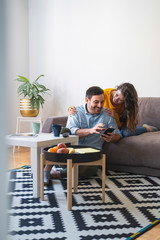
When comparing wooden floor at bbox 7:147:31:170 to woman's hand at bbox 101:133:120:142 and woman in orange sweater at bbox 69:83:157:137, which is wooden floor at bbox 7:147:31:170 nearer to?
woman in orange sweater at bbox 69:83:157:137

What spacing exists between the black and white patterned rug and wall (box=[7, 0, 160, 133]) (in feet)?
5.42

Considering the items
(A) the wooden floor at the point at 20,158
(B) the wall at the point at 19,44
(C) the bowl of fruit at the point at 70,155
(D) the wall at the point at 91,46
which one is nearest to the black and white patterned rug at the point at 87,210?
Answer: (C) the bowl of fruit at the point at 70,155

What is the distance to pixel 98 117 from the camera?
2.66 metres

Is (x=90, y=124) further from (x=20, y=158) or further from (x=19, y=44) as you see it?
(x=19, y=44)

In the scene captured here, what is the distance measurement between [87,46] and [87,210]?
2757mm

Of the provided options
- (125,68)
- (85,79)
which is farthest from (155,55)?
(85,79)

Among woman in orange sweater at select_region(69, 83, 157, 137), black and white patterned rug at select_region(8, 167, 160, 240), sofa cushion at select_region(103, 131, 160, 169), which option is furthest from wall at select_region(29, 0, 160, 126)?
black and white patterned rug at select_region(8, 167, 160, 240)

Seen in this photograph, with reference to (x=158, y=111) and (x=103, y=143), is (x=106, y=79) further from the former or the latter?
(x=103, y=143)

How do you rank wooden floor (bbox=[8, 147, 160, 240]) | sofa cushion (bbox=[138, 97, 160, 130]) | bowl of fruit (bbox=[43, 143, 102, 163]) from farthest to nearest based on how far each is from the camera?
sofa cushion (bbox=[138, 97, 160, 130]) < bowl of fruit (bbox=[43, 143, 102, 163]) < wooden floor (bbox=[8, 147, 160, 240])

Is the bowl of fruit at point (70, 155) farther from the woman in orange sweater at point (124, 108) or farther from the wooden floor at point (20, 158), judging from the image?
the wooden floor at point (20, 158)

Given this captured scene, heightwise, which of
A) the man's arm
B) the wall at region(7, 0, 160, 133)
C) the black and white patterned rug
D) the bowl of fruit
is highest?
the wall at region(7, 0, 160, 133)

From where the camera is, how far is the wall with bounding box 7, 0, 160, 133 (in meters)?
3.61

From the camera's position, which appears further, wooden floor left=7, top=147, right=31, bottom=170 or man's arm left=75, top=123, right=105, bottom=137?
wooden floor left=7, top=147, right=31, bottom=170

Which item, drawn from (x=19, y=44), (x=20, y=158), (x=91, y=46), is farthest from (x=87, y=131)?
(x=19, y=44)
